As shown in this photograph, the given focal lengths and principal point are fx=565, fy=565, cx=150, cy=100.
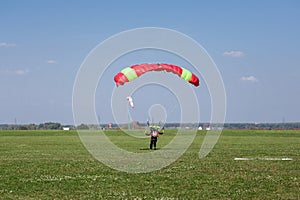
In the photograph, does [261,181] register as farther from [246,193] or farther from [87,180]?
[87,180]

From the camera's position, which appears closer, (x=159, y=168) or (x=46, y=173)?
(x=46, y=173)

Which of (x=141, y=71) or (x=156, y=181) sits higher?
(x=141, y=71)

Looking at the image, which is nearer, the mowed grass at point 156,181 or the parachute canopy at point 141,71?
the mowed grass at point 156,181

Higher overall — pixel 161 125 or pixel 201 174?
pixel 161 125

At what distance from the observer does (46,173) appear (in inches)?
951

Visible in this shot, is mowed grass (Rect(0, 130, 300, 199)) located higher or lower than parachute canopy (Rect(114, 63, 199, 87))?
lower

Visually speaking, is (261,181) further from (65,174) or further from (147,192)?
(65,174)

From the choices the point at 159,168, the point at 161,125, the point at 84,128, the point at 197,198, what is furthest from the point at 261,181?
the point at 84,128

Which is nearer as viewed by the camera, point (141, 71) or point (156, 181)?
point (156, 181)

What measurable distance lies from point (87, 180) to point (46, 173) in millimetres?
3463

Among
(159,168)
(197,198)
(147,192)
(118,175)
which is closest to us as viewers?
(197,198)

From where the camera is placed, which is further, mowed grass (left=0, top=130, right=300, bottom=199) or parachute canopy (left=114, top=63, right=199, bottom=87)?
parachute canopy (left=114, top=63, right=199, bottom=87)

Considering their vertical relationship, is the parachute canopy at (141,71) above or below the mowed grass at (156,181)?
above

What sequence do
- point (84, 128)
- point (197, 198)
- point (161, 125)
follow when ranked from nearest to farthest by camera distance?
point (197, 198), point (161, 125), point (84, 128)
